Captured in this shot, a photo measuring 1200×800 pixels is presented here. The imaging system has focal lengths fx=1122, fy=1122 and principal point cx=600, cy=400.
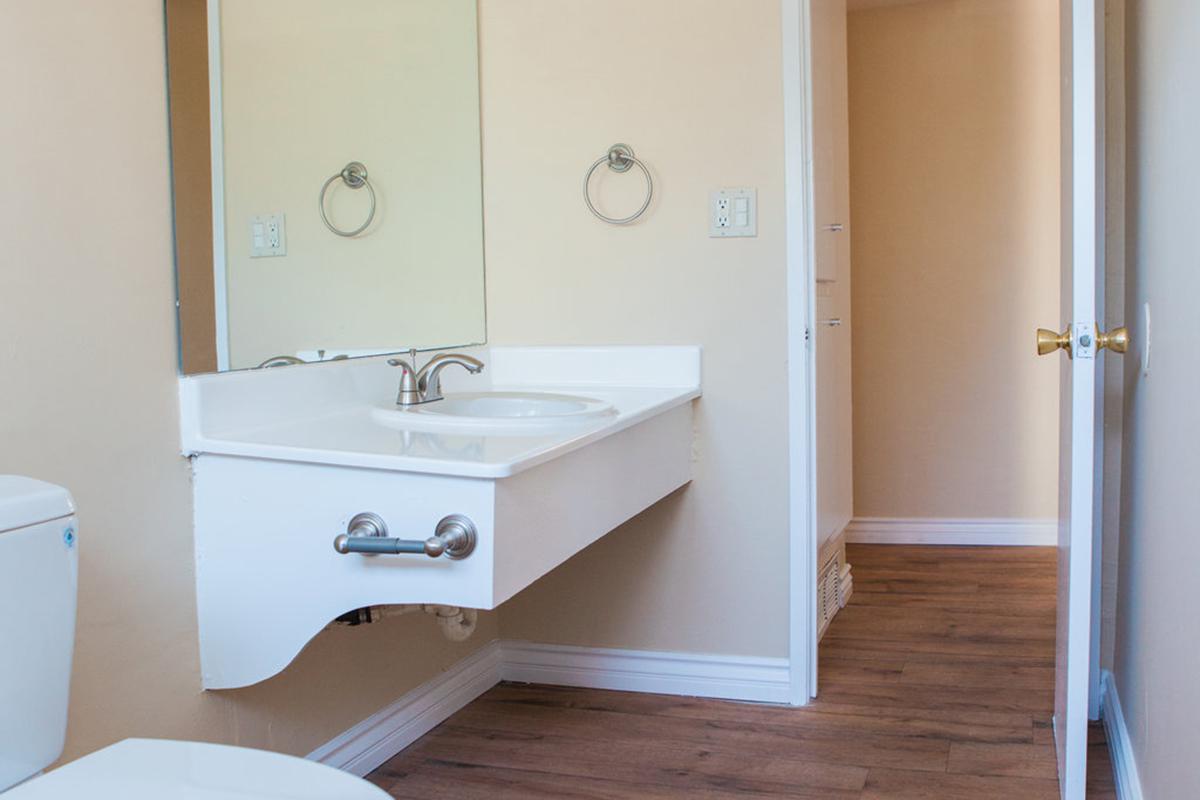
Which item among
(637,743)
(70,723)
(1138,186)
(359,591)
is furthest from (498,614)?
(1138,186)

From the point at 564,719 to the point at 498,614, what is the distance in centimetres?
41

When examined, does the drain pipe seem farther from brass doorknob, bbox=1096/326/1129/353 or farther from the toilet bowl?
brass doorknob, bbox=1096/326/1129/353

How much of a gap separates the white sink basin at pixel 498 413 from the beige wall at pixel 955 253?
87.8 inches

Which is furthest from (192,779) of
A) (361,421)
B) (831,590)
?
(831,590)

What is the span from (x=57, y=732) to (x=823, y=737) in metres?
1.63

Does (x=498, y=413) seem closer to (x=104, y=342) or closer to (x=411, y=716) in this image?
(x=411, y=716)

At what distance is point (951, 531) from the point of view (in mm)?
4246

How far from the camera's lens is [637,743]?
2.42m

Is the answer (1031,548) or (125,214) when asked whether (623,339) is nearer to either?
(125,214)

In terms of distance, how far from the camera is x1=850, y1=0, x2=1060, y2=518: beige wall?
4039 millimetres

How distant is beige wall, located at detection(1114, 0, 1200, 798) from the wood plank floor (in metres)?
0.33

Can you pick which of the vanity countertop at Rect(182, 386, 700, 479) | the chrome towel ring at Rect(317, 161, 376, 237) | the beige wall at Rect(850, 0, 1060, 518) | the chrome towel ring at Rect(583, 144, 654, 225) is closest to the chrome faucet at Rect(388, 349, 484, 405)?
the vanity countertop at Rect(182, 386, 700, 479)

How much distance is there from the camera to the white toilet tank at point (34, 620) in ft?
3.94

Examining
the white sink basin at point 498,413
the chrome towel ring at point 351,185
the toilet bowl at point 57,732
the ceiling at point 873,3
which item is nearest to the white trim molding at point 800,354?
the white sink basin at point 498,413
